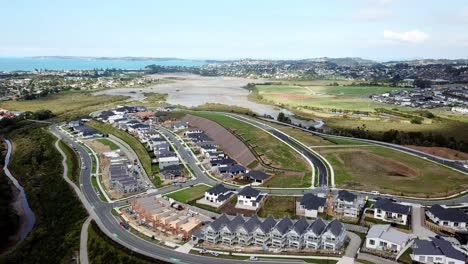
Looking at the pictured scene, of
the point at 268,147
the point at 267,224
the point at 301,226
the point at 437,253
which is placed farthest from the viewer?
the point at 268,147

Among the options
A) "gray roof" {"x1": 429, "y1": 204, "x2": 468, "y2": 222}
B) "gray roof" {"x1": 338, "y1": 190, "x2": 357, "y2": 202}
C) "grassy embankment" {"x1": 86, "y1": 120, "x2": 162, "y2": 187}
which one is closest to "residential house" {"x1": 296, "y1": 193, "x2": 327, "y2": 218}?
"gray roof" {"x1": 338, "y1": 190, "x2": 357, "y2": 202}

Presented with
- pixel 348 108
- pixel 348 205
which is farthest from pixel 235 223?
pixel 348 108

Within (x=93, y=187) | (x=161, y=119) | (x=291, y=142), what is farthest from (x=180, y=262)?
(x=161, y=119)

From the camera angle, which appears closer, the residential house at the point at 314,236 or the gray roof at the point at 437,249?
the gray roof at the point at 437,249

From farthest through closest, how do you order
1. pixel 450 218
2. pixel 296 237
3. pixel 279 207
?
1. pixel 279 207
2. pixel 450 218
3. pixel 296 237

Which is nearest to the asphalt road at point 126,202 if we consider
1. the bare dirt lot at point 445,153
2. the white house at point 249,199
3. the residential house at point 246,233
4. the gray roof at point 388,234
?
the residential house at point 246,233

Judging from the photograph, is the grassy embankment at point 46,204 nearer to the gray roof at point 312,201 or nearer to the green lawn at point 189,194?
the green lawn at point 189,194

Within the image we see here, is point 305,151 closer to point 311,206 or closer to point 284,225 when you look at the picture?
point 311,206
